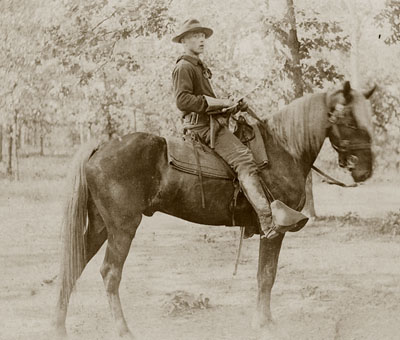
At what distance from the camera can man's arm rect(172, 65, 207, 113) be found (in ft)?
20.2

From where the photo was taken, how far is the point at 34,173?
2823 cm

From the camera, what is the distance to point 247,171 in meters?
6.20

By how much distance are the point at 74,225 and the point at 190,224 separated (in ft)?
→ 28.8

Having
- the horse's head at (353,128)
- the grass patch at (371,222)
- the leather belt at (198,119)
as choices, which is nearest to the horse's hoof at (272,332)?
the horse's head at (353,128)

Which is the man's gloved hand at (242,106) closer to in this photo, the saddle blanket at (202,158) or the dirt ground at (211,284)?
the saddle blanket at (202,158)

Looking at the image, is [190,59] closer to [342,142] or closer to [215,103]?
[215,103]

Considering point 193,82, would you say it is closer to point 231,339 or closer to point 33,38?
point 231,339

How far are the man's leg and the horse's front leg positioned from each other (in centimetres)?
33

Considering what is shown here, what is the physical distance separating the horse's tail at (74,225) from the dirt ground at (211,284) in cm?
63

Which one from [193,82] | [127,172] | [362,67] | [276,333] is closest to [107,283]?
[127,172]

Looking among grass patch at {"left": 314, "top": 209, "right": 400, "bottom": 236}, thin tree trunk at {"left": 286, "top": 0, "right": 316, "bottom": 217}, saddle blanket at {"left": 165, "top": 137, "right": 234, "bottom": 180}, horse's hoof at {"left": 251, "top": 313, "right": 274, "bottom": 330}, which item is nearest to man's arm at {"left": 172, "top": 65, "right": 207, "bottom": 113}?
saddle blanket at {"left": 165, "top": 137, "right": 234, "bottom": 180}

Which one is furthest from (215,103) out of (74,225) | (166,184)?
(74,225)

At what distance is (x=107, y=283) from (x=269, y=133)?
8.07 feet

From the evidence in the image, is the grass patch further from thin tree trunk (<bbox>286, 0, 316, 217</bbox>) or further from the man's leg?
the man's leg
